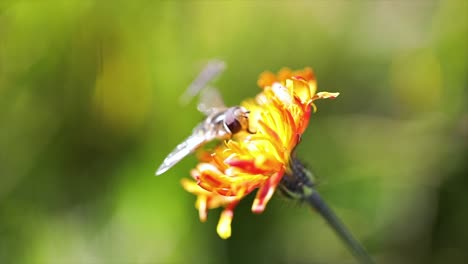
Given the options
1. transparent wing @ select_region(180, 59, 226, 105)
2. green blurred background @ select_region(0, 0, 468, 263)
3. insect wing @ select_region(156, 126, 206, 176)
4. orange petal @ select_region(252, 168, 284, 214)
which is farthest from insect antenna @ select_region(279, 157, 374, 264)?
green blurred background @ select_region(0, 0, 468, 263)

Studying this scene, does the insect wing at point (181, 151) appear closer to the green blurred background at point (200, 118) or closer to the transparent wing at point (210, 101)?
the transparent wing at point (210, 101)

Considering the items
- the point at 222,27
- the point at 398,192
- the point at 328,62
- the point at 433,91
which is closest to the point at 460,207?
the point at 398,192

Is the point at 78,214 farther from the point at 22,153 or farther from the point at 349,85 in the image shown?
the point at 349,85

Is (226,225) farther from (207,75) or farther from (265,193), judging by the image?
(207,75)

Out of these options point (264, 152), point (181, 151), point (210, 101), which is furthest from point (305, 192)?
point (210, 101)

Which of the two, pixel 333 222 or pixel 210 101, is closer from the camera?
pixel 333 222

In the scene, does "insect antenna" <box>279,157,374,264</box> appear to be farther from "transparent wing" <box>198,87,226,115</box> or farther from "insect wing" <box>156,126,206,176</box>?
"transparent wing" <box>198,87,226,115</box>

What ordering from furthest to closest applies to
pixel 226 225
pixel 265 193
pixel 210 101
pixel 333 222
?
pixel 210 101
pixel 333 222
pixel 226 225
pixel 265 193

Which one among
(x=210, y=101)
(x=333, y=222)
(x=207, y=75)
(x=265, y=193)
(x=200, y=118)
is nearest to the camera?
(x=265, y=193)
